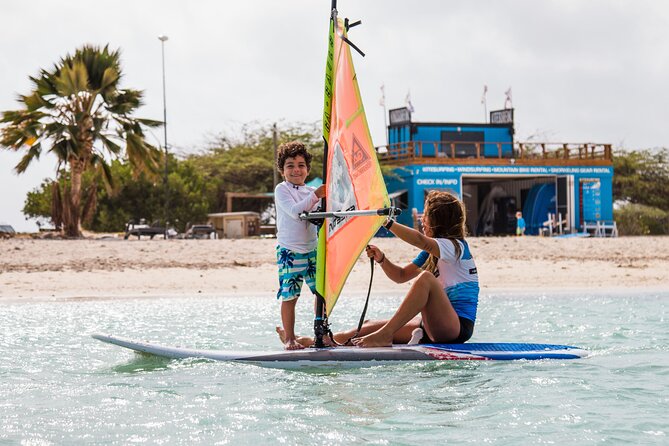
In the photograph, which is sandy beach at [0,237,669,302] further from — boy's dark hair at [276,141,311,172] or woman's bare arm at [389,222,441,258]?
woman's bare arm at [389,222,441,258]

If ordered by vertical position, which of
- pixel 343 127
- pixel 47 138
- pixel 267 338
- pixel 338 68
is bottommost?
pixel 267 338

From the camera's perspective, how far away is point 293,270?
5.85 metres

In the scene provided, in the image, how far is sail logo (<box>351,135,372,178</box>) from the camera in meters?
5.36

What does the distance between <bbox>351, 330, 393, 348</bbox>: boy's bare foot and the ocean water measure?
204 mm

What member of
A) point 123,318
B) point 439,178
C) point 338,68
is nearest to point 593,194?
point 439,178

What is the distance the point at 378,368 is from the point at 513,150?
29472 mm

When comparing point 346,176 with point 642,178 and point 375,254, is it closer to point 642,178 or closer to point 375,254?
point 375,254

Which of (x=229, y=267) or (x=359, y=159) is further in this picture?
(x=229, y=267)

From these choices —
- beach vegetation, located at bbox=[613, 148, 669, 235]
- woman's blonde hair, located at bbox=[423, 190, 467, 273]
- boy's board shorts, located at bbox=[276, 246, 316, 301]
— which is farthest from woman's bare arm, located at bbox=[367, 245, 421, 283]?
beach vegetation, located at bbox=[613, 148, 669, 235]

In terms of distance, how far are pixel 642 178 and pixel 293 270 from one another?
40.7 m

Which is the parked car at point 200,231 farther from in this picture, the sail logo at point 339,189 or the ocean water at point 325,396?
the sail logo at point 339,189

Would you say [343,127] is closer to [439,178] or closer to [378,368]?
[378,368]

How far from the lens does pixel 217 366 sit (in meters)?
5.76

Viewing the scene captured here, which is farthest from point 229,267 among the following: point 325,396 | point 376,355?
point 325,396
